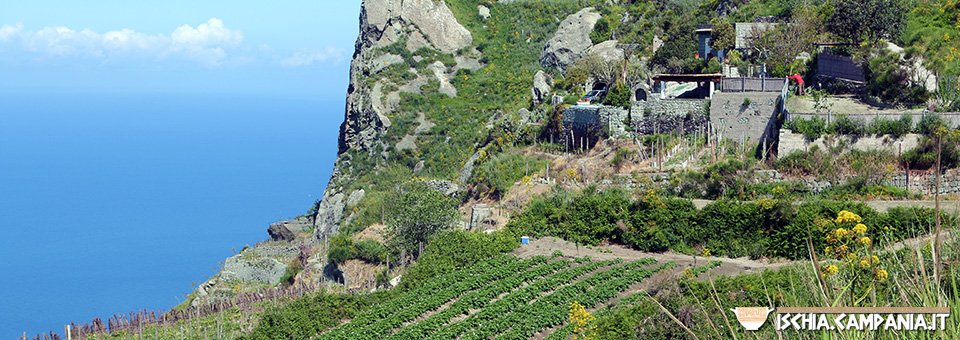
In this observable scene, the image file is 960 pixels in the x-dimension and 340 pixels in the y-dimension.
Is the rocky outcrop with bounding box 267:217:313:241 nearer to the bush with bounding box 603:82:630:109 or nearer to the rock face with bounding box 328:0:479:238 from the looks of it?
the rock face with bounding box 328:0:479:238

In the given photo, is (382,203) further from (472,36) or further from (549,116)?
(472,36)

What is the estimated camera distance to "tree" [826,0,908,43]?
3781 centimetres

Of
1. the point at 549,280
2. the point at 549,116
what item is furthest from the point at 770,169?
the point at 549,116

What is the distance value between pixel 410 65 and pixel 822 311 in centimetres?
6498

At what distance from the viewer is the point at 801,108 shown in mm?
35375

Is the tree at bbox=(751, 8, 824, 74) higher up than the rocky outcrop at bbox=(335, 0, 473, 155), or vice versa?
the rocky outcrop at bbox=(335, 0, 473, 155)

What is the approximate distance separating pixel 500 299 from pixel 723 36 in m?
26.3

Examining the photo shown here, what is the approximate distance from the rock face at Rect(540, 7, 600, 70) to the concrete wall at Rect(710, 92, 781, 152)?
1056 inches

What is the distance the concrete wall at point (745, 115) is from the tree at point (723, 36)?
393 inches

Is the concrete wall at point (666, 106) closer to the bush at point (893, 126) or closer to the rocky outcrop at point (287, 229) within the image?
the bush at point (893, 126)

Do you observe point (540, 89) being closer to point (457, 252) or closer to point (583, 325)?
point (457, 252)

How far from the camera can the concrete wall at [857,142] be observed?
31781 millimetres

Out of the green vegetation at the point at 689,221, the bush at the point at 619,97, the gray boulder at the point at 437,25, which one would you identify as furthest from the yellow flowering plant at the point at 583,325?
the gray boulder at the point at 437,25

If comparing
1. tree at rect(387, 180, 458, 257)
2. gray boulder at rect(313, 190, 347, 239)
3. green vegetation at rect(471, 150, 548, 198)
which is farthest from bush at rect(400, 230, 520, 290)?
gray boulder at rect(313, 190, 347, 239)
